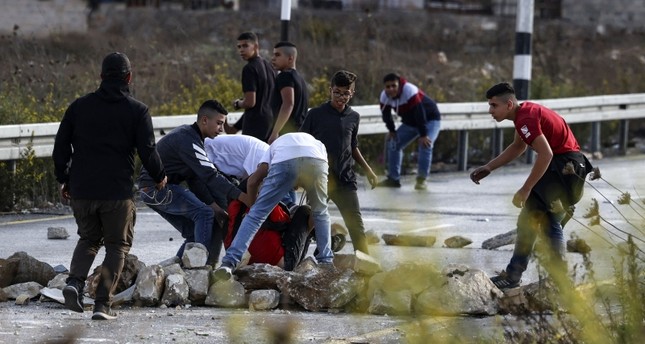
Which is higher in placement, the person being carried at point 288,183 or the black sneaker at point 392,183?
the person being carried at point 288,183

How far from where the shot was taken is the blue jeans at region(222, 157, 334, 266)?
33.4 ft

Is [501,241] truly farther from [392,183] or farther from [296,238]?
[392,183]

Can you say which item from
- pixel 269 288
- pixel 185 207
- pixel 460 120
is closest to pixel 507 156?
pixel 269 288

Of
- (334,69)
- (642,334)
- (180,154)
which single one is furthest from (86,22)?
(642,334)

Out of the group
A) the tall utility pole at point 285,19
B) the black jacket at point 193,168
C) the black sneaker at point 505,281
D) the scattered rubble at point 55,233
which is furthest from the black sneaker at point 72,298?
the tall utility pole at point 285,19

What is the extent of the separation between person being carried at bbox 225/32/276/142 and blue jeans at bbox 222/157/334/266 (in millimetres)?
3232

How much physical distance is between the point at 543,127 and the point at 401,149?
7.67 meters

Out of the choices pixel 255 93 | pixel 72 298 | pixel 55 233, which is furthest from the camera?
pixel 255 93

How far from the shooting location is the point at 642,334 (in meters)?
5.95

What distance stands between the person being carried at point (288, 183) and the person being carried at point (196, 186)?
354 millimetres

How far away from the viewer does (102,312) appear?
8.99 meters

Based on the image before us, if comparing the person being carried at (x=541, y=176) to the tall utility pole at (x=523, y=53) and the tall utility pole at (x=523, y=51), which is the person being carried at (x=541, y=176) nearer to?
the tall utility pole at (x=523, y=53)

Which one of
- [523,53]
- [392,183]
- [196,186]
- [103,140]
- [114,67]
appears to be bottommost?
[392,183]

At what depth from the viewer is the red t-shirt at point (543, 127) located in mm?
10172
